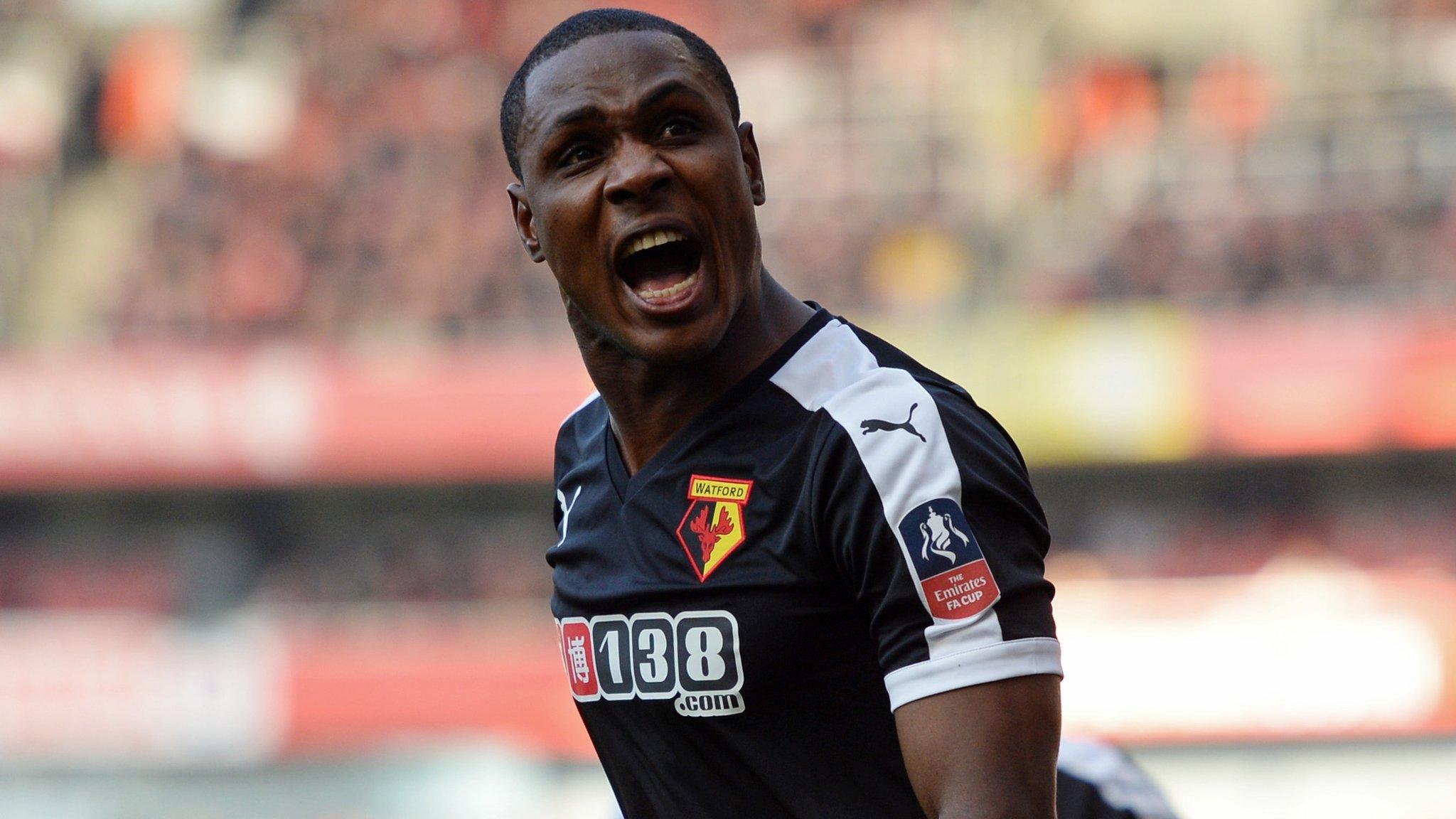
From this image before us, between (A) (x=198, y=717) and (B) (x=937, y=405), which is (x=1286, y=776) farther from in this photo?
(B) (x=937, y=405)

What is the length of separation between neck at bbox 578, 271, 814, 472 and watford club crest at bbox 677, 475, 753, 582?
0.12 meters

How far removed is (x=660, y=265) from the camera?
2004 millimetres

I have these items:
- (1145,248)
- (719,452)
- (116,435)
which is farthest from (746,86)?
(719,452)

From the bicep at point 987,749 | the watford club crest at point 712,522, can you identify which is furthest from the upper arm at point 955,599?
the watford club crest at point 712,522

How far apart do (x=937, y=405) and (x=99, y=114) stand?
48.2 feet

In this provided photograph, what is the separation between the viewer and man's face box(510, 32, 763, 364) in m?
1.88

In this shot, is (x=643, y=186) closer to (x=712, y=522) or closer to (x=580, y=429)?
(x=712, y=522)

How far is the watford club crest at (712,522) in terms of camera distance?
72.8 inches

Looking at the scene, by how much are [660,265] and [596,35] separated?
0.27 metres

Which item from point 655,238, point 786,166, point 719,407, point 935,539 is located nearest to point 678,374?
point 719,407

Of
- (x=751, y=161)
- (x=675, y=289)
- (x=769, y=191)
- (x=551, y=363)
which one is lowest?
(x=675, y=289)

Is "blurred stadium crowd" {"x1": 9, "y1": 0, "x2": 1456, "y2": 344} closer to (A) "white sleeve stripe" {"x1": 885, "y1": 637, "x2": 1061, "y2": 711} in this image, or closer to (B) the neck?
(B) the neck

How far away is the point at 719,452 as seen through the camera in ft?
6.32

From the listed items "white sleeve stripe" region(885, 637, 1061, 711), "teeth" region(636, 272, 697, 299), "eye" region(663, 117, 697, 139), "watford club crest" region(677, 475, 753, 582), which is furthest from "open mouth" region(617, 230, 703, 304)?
"white sleeve stripe" region(885, 637, 1061, 711)
